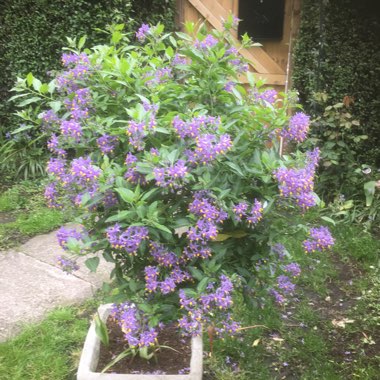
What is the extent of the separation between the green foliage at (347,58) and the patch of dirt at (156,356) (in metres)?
2.95

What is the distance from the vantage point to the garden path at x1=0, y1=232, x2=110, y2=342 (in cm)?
335

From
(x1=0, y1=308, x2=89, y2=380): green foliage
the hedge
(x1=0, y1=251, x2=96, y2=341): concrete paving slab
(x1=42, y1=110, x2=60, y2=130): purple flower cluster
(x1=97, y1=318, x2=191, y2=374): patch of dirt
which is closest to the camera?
(x1=42, y1=110, x2=60, y2=130): purple flower cluster

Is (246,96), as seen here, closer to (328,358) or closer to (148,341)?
(148,341)

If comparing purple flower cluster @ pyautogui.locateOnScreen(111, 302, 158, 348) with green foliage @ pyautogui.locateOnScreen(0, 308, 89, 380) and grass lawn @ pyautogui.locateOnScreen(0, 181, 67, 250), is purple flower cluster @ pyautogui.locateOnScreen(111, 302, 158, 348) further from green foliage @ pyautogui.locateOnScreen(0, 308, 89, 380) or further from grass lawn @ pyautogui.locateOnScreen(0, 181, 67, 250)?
grass lawn @ pyautogui.locateOnScreen(0, 181, 67, 250)

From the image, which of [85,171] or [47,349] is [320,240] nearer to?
[85,171]

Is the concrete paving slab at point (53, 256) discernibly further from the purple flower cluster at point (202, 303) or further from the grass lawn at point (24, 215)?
the purple flower cluster at point (202, 303)

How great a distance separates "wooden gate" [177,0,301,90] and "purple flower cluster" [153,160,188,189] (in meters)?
4.08

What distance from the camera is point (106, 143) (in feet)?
6.89

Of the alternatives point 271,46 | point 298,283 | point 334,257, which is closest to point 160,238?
point 298,283

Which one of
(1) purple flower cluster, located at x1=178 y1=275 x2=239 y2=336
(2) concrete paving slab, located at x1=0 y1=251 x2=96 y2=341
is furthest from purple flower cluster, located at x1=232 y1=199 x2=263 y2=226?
(2) concrete paving slab, located at x1=0 y1=251 x2=96 y2=341

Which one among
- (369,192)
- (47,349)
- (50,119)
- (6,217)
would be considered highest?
(50,119)

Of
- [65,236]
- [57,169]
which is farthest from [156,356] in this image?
[57,169]

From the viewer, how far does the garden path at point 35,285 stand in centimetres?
335

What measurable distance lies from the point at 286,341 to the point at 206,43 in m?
1.96
